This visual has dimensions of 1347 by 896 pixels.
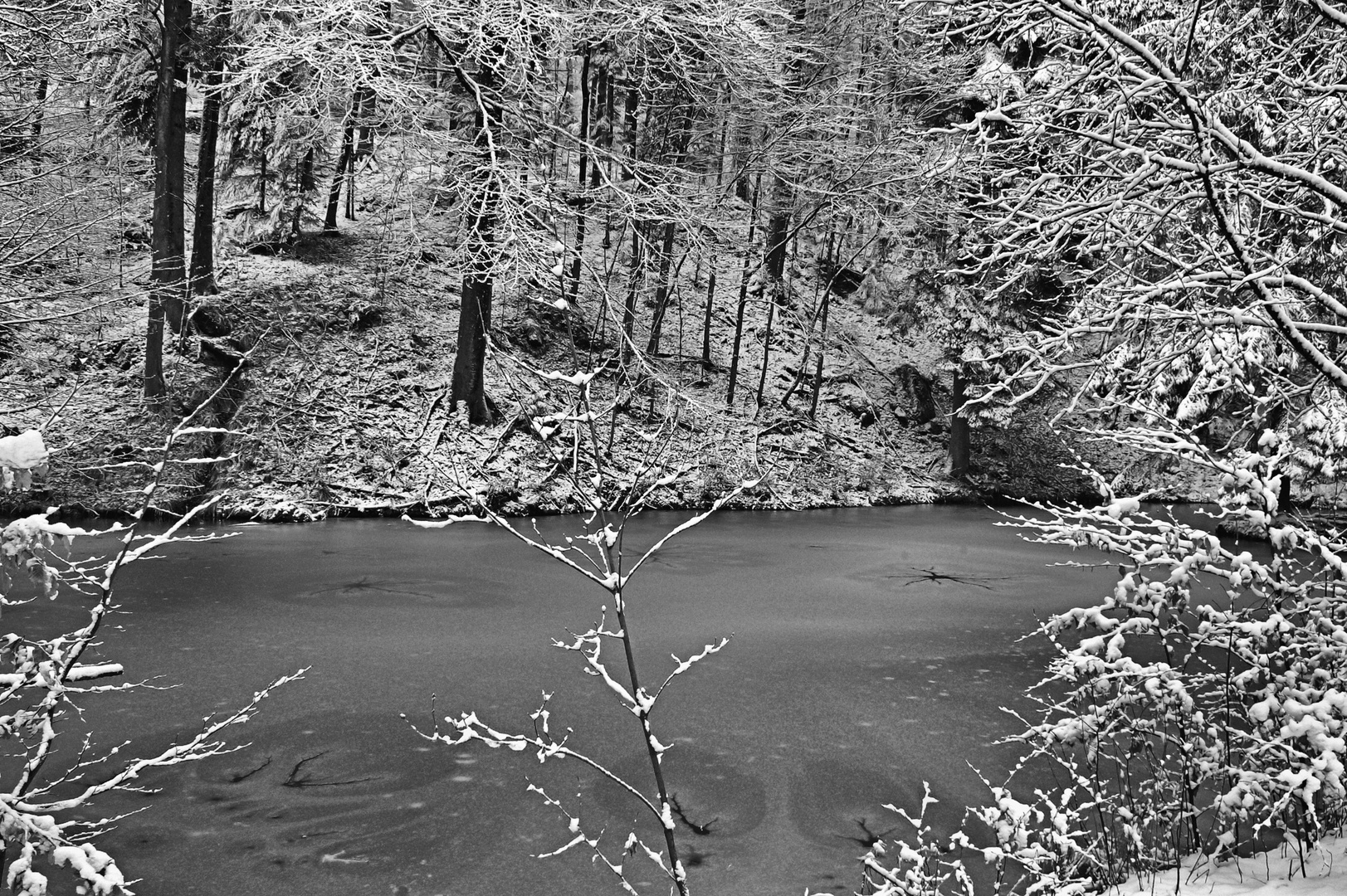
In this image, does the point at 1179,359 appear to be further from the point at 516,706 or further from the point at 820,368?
the point at 820,368

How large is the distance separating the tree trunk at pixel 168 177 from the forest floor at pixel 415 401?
482 millimetres

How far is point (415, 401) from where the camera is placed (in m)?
14.6

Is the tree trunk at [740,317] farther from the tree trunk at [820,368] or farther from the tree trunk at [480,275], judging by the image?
the tree trunk at [480,275]

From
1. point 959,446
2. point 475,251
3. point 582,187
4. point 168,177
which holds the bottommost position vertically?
point 959,446

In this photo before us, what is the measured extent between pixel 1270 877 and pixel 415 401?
13.2 metres

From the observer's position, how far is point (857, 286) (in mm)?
23375

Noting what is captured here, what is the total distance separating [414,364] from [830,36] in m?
9.93

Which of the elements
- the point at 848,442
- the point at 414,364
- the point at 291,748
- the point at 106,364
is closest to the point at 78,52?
the point at 106,364

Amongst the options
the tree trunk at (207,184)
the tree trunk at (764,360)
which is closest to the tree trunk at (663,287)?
the tree trunk at (764,360)

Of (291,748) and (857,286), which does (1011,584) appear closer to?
(291,748)

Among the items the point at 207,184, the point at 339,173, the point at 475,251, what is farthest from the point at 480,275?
the point at 339,173

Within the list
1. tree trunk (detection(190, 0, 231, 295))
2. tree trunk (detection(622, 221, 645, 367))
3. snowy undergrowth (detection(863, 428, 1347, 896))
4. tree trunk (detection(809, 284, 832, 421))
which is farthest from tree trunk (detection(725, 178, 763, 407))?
snowy undergrowth (detection(863, 428, 1347, 896))

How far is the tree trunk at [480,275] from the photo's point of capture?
11.7 metres

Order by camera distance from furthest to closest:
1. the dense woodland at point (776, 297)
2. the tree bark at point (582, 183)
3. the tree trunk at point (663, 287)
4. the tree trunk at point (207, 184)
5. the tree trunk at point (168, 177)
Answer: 1. the tree trunk at point (663, 287)
2. the tree bark at point (582, 183)
3. the tree trunk at point (207, 184)
4. the tree trunk at point (168, 177)
5. the dense woodland at point (776, 297)
